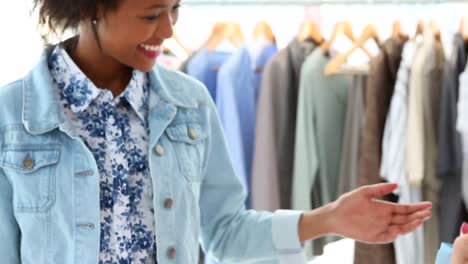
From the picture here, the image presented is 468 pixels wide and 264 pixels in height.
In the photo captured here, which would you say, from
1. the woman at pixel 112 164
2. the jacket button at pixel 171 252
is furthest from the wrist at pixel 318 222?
the jacket button at pixel 171 252

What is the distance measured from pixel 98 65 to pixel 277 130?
42.2 inches

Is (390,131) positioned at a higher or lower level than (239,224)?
higher

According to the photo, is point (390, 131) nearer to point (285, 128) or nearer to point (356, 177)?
point (356, 177)

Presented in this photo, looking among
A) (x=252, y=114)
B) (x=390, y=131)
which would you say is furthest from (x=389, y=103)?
(x=252, y=114)

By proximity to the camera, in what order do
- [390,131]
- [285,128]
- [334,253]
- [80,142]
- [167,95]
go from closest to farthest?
[80,142] < [167,95] < [390,131] < [285,128] < [334,253]

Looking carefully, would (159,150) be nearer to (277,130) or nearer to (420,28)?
(277,130)

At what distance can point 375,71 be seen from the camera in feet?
6.97

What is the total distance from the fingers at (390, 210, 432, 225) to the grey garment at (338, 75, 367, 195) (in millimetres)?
999

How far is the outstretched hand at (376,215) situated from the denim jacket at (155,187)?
115 millimetres

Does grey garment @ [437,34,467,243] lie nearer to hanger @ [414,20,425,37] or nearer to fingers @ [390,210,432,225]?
hanger @ [414,20,425,37]

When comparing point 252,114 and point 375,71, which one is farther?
point 252,114

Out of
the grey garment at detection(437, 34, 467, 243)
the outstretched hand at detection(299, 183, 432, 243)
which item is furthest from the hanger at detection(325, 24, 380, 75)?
the outstretched hand at detection(299, 183, 432, 243)

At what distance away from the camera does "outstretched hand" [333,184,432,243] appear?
3.85 ft

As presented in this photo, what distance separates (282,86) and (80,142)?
1152 mm
